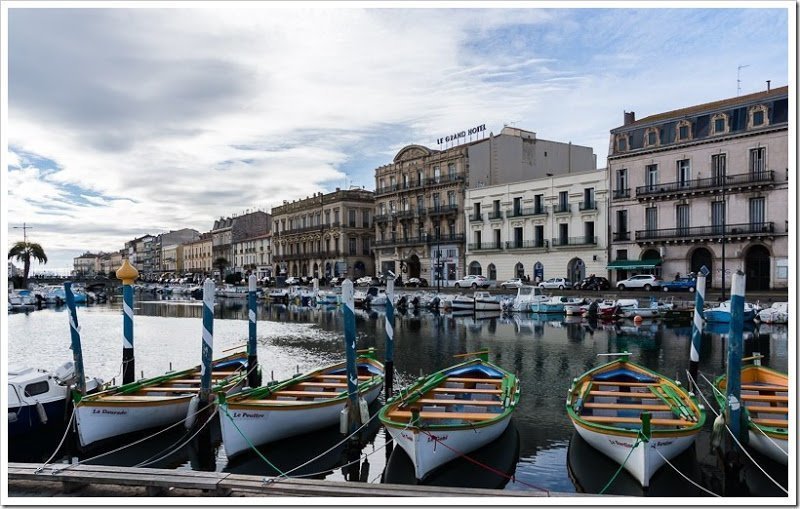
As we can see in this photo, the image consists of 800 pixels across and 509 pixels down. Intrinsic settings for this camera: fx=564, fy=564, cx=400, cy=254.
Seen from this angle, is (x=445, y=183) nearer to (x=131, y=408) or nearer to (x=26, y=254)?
(x=131, y=408)

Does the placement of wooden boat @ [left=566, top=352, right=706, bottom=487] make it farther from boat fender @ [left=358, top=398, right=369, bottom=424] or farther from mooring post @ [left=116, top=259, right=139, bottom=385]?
mooring post @ [left=116, top=259, right=139, bottom=385]

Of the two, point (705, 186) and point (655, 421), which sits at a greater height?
point (705, 186)

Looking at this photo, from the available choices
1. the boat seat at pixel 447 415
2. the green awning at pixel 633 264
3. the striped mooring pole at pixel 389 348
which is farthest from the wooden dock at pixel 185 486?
the green awning at pixel 633 264

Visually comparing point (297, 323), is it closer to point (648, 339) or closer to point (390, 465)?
point (648, 339)

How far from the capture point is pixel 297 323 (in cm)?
4556

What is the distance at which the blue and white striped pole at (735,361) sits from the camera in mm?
11305

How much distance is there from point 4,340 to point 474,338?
26194 mm

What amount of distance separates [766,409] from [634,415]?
2.66 metres

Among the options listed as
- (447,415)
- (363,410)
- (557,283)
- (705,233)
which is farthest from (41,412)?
(705,233)

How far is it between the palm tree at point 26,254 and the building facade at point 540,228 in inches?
2505

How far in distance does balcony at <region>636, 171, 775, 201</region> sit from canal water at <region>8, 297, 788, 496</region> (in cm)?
1411

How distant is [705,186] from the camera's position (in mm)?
46438

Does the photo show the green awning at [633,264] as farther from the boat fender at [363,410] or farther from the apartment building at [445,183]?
the boat fender at [363,410]

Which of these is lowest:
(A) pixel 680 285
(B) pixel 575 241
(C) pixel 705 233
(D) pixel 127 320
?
(A) pixel 680 285
